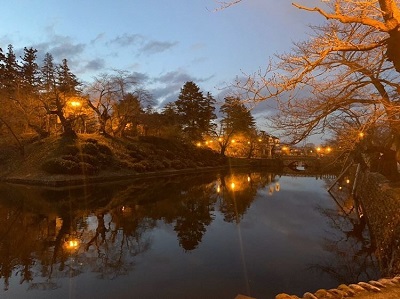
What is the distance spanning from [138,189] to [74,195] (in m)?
5.46

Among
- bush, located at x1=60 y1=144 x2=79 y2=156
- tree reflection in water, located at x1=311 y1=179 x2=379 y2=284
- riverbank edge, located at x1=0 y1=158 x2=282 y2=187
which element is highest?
bush, located at x1=60 y1=144 x2=79 y2=156

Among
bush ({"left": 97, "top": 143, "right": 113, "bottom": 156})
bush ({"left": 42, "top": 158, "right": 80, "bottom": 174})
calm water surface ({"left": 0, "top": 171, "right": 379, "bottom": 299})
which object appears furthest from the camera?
bush ({"left": 97, "top": 143, "right": 113, "bottom": 156})

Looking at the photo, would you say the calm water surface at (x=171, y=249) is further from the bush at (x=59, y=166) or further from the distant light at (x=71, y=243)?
the bush at (x=59, y=166)

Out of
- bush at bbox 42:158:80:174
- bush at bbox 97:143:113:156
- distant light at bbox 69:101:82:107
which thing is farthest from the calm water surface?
distant light at bbox 69:101:82:107

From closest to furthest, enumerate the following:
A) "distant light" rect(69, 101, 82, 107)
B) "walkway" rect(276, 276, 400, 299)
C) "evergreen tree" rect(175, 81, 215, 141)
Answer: "walkway" rect(276, 276, 400, 299), "distant light" rect(69, 101, 82, 107), "evergreen tree" rect(175, 81, 215, 141)

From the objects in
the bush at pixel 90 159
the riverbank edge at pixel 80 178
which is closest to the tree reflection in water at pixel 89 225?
the riverbank edge at pixel 80 178

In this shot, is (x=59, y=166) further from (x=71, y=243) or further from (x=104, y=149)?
(x=71, y=243)

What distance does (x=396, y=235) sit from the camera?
800cm

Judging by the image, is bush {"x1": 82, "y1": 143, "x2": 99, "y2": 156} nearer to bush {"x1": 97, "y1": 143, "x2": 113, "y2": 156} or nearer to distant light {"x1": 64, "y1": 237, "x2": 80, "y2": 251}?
bush {"x1": 97, "y1": 143, "x2": 113, "y2": 156}

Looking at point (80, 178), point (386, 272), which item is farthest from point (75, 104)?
point (386, 272)

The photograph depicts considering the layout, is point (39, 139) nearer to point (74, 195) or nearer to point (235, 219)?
point (74, 195)

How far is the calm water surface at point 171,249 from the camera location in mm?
7379

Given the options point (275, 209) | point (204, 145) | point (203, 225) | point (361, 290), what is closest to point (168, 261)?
point (203, 225)

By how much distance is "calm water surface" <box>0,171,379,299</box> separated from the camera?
7.38 metres
